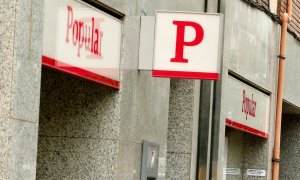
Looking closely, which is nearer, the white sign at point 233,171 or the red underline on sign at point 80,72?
the red underline on sign at point 80,72

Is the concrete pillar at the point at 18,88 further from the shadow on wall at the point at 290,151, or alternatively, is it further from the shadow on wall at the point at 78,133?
the shadow on wall at the point at 290,151

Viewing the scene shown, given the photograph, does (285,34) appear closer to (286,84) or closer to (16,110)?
(286,84)

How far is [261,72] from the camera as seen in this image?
15.9m

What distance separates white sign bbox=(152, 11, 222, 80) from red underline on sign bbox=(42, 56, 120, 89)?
0.45m

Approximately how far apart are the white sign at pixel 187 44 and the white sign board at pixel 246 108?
3591 mm

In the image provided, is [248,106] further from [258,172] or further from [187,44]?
[187,44]

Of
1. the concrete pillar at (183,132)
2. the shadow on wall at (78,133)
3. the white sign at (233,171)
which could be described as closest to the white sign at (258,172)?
the white sign at (233,171)

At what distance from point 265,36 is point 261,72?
525 mm

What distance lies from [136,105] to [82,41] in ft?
4.88

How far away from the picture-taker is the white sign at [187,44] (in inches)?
392

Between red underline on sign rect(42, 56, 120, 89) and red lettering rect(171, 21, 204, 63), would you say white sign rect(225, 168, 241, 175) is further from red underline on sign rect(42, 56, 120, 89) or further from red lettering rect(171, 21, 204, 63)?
red underline on sign rect(42, 56, 120, 89)

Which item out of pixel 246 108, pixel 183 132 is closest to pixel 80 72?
pixel 183 132

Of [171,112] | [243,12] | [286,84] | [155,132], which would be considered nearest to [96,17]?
[155,132]

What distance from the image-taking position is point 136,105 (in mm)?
10352
